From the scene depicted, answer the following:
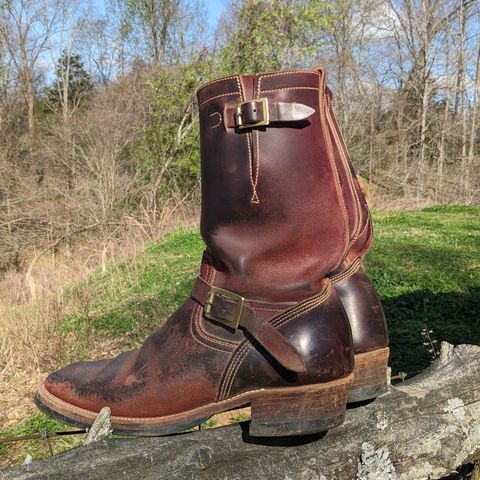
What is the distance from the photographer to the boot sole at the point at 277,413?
1.08 meters

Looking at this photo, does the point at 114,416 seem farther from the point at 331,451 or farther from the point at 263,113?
the point at 263,113

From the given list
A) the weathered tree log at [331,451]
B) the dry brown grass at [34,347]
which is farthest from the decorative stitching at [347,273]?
the dry brown grass at [34,347]

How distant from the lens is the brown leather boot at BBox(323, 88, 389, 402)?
1.32m

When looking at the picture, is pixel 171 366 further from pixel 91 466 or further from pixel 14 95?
pixel 14 95

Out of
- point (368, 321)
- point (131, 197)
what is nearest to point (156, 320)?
point (368, 321)

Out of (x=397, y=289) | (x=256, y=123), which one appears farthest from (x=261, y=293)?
(x=397, y=289)

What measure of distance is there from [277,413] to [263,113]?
639 mm

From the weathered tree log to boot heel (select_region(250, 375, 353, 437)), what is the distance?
2.9 inches

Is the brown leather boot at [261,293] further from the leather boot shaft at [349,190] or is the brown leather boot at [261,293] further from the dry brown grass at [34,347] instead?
the dry brown grass at [34,347]

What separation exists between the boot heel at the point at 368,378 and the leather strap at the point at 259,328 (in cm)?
31

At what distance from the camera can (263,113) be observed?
1.06m

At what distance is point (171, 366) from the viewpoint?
114cm

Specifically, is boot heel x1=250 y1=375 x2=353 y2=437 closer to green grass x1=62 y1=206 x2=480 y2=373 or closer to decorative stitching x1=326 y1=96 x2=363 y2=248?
decorative stitching x1=326 y1=96 x2=363 y2=248

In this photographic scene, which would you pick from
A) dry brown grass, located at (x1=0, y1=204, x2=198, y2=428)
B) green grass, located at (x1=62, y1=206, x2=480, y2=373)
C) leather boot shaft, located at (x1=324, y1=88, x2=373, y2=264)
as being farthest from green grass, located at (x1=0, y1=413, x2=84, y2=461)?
leather boot shaft, located at (x1=324, y1=88, x2=373, y2=264)
